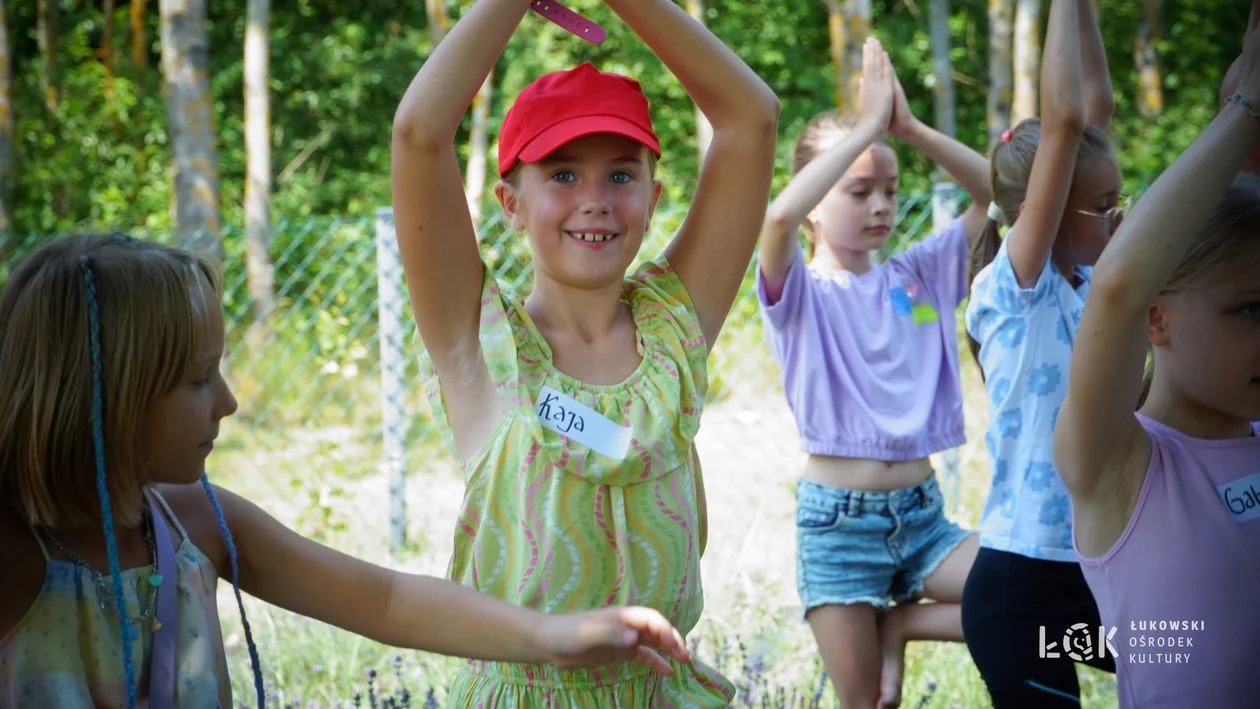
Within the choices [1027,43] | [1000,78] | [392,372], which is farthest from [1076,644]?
[1000,78]

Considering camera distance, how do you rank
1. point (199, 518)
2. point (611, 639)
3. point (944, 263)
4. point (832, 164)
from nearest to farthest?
point (611, 639), point (199, 518), point (832, 164), point (944, 263)

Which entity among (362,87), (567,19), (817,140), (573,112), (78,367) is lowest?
(78,367)

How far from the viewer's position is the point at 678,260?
7.52ft

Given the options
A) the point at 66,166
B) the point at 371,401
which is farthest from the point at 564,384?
the point at 66,166

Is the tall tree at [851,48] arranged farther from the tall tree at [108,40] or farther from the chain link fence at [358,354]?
the tall tree at [108,40]

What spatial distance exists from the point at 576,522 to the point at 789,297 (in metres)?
1.47

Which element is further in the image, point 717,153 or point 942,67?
point 942,67

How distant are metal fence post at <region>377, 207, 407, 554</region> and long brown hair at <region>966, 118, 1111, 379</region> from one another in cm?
331

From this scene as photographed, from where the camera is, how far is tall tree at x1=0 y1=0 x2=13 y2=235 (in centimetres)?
1266

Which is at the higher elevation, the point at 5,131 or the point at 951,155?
the point at 5,131

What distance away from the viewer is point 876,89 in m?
3.15

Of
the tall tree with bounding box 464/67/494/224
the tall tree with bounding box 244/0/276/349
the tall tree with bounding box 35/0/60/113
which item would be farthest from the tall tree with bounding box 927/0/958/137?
the tall tree with bounding box 35/0/60/113

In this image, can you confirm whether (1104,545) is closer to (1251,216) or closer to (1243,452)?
(1243,452)

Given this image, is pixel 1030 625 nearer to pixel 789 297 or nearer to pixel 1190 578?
pixel 1190 578
